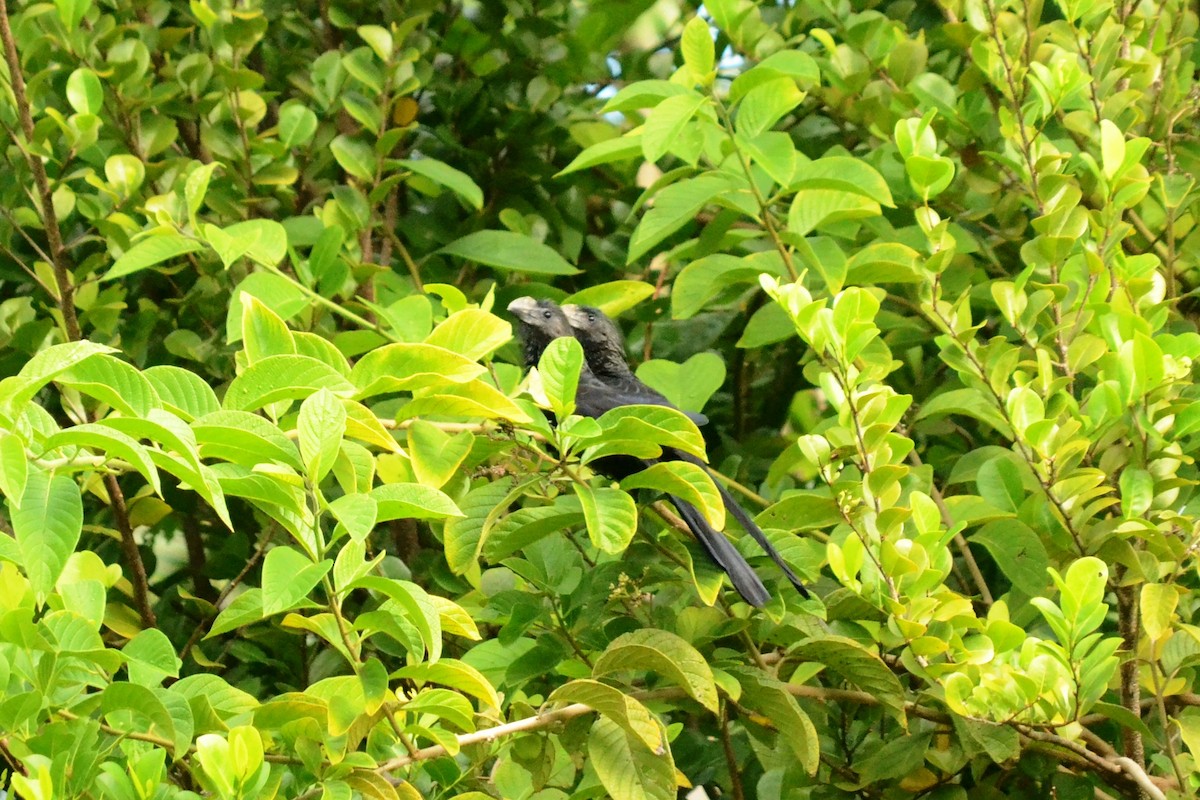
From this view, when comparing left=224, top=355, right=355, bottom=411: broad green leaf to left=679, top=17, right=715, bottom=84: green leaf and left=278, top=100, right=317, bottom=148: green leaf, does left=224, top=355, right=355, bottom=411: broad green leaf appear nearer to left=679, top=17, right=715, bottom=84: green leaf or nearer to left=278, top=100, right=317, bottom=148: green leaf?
left=679, top=17, right=715, bottom=84: green leaf

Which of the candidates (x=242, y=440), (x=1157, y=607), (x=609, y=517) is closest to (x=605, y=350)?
(x=609, y=517)

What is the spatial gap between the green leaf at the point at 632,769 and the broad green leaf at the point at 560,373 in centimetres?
41

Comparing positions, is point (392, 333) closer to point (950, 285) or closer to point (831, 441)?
point (831, 441)

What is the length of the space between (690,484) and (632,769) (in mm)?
384

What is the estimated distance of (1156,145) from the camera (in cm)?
231

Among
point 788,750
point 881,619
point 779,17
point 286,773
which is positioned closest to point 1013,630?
point 881,619

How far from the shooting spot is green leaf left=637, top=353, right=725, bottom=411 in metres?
2.39

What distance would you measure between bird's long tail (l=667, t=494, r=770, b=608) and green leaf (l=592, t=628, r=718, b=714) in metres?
0.14

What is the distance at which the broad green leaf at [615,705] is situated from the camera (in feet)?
5.03

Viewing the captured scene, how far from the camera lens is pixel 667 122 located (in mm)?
2109

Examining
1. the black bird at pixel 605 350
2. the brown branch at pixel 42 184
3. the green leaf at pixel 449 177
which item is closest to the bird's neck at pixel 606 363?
the black bird at pixel 605 350

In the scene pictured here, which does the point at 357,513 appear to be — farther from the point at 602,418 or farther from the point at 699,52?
the point at 699,52

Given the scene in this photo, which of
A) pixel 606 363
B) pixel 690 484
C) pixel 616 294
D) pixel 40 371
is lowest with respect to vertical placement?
pixel 606 363

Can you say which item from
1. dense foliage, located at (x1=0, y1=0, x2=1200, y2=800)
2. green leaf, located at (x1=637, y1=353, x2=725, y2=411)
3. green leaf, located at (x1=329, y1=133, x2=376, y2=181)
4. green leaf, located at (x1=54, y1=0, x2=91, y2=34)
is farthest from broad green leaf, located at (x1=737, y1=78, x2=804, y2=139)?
green leaf, located at (x1=54, y1=0, x2=91, y2=34)
